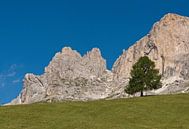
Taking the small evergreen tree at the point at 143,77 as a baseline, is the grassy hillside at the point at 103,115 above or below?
below

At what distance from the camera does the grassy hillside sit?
4734 cm

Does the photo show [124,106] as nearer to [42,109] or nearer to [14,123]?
[42,109]

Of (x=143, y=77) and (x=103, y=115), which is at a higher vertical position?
(x=143, y=77)

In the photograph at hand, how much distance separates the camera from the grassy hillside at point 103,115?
47.3 meters

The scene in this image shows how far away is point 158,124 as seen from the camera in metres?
48.9

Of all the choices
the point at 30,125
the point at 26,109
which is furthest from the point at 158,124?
the point at 26,109

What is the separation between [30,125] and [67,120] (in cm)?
436

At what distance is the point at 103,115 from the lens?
2152 inches

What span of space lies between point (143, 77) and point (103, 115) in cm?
4405

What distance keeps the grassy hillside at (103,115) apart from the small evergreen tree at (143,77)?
3075cm

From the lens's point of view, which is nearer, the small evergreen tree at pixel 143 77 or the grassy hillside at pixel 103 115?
the grassy hillside at pixel 103 115

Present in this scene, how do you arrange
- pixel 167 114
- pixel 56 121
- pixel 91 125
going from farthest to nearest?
pixel 167 114 < pixel 56 121 < pixel 91 125

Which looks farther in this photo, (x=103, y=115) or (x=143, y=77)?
(x=143, y=77)

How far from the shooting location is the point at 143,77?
9769cm
